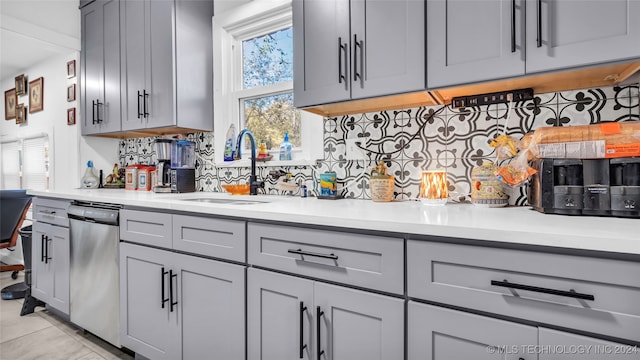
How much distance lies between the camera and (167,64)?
2332 millimetres

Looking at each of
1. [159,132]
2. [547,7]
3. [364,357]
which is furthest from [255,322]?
[159,132]

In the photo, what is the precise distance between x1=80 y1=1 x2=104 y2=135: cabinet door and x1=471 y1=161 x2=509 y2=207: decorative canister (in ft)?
10.00

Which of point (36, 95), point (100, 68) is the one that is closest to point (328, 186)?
point (100, 68)

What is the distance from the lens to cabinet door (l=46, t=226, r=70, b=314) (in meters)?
2.26

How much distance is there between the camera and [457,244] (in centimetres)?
95

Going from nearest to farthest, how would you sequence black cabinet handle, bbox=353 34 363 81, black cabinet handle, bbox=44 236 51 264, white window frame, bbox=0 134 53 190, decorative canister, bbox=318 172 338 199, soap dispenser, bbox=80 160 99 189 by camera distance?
1. black cabinet handle, bbox=353 34 363 81
2. decorative canister, bbox=318 172 338 199
3. black cabinet handle, bbox=44 236 51 264
4. soap dispenser, bbox=80 160 99 189
5. white window frame, bbox=0 134 53 190

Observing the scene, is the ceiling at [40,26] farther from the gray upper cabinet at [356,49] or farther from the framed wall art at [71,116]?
the gray upper cabinet at [356,49]

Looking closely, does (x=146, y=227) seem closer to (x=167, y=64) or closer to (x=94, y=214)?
(x=94, y=214)

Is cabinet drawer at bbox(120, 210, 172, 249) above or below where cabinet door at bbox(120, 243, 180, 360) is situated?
above

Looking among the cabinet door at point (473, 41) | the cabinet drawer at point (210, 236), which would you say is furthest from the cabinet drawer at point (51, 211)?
the cabinet door at point (473, 41)

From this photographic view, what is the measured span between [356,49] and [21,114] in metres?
4.41

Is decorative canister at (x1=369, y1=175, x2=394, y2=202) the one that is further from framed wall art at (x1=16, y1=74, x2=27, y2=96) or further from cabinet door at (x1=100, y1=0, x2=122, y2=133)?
framed wall art at (x1=16, y1=74, x2=27, y2=96)

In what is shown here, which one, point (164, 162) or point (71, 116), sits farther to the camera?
Result: point (71, 116)

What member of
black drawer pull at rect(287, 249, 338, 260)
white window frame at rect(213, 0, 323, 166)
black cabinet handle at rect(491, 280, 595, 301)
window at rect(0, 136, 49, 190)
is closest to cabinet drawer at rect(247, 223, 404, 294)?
black drawer pull at rect(287, 249, 338, 260)
